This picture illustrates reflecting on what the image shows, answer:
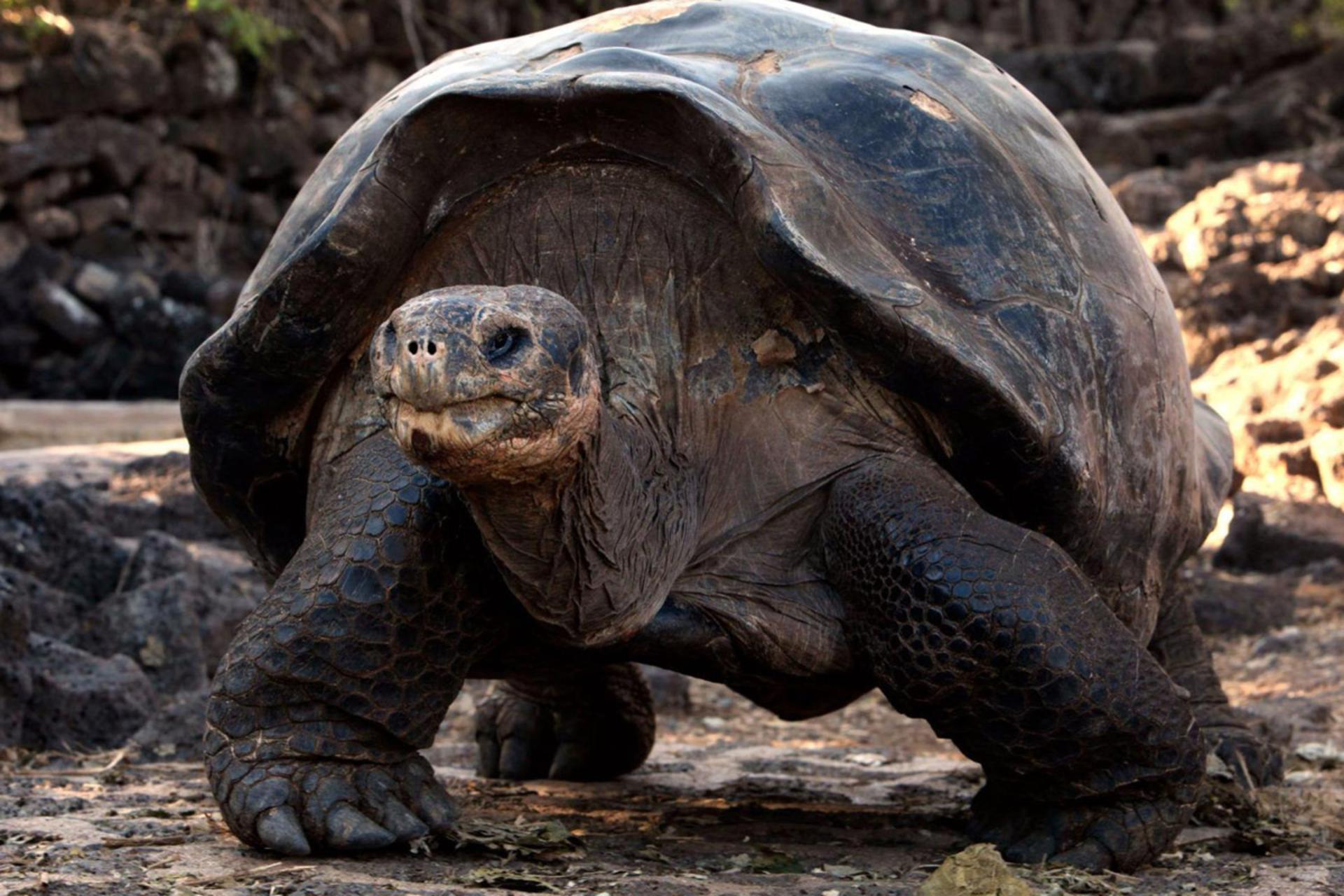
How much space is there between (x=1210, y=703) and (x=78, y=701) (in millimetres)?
2686

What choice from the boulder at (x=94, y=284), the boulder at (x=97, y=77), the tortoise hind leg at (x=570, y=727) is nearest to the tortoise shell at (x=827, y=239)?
the tortoise hind leg at (x=570, y=727)

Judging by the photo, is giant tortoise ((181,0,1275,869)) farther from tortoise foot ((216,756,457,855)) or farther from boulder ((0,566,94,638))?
boulder ((0,566,94,638))

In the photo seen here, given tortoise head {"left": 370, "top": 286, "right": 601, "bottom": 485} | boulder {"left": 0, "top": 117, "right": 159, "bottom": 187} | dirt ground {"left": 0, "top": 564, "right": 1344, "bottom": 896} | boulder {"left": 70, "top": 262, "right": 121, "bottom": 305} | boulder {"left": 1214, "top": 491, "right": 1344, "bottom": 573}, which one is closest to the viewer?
tortoise head {"left": 370, "top": 286, "right": 601, "bottom": 485}

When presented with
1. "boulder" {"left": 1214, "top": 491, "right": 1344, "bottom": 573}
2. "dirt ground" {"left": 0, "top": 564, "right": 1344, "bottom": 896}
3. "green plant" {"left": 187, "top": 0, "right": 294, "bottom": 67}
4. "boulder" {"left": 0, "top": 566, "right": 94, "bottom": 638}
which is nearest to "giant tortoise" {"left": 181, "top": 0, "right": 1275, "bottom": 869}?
"dirt ground" {"left": 0, "top": 564, "right": 1344, "bottom": 896}

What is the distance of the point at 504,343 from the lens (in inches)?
88.0

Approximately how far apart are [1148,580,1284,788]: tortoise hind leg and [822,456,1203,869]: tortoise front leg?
0.88 meters

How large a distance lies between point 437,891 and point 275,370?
1041 mm

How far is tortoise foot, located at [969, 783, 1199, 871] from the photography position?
119 inches

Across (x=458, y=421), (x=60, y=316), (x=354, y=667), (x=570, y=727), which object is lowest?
(x=570, y=727)

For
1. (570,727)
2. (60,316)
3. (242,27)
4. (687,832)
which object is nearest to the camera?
(687,832)

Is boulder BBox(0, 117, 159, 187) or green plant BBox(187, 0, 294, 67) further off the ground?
green plant BBox(187, 0, 294, 67)

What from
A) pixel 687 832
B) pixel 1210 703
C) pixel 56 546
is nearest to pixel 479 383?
pixel 687 832

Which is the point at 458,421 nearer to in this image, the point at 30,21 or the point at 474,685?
the point at 474,685

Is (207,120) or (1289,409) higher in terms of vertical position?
(207,120)
